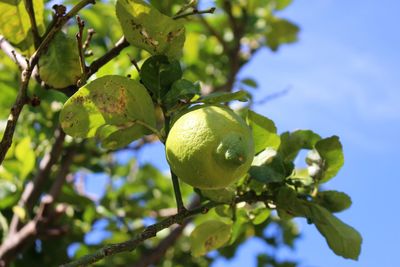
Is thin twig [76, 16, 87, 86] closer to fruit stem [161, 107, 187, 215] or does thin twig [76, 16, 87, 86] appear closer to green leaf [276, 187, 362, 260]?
fruit stem [161, 107, 187, 215]

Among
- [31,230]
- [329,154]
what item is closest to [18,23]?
[329,154]

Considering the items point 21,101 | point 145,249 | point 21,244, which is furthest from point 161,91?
point 145,249

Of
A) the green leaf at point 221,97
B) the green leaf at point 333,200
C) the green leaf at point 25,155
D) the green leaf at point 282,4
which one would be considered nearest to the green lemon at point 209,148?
the green leaf at point 221,97

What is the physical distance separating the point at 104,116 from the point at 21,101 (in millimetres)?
119

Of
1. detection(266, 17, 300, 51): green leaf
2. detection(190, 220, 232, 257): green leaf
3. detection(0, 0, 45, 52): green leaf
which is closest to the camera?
detection(0, 0, 45, 52): green leaf

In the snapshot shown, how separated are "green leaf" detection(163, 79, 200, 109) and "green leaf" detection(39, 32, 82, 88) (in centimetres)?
17

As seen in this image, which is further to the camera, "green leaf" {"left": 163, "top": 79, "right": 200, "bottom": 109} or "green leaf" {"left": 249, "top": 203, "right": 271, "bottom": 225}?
"green leaf" {"left": 249, "top": 203, "right": 271, "bottom": 225}

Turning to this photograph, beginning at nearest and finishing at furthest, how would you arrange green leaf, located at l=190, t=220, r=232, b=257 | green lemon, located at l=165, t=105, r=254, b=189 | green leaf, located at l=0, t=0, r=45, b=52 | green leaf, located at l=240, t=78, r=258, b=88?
green lemon, located at l=165, t=105, r=254, b=189, green leaf, located at l=0, t=0, r=45, b=52, green leaf, located at l=190, t=220, r=232, b=257, green leaf, located at l=240, t=78, r=258, b=88

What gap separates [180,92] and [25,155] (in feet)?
2.82

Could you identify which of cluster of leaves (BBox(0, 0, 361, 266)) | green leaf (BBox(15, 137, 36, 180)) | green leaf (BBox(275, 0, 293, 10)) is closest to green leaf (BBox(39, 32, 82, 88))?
cluster of leaves (BBox(0, 0, 361, 266))

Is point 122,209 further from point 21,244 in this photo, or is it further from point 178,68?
point 178,68

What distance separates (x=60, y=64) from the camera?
0.97m

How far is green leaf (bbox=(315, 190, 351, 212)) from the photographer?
1.04 m

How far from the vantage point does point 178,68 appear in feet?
3.02
